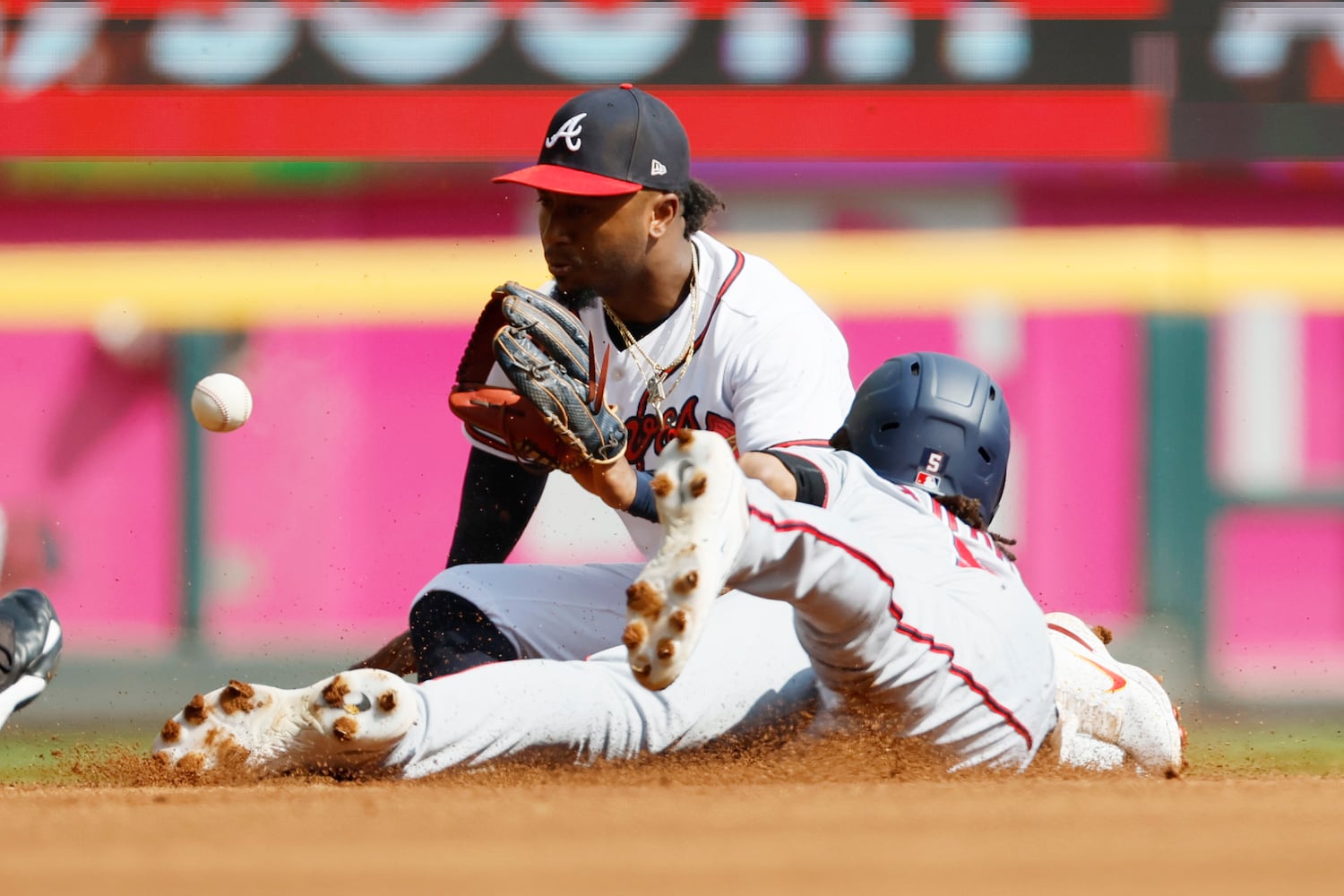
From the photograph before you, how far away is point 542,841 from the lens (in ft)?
7.68

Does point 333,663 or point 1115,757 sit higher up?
point 1115,757

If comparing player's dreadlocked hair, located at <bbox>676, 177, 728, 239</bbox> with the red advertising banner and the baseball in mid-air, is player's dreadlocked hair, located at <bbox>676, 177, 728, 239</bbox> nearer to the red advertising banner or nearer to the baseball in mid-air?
the baseball in mid-air

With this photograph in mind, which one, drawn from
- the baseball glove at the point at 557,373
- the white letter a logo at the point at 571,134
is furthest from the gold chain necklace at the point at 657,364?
the baseball glove at the point at 557,373

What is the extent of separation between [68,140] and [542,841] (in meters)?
4.36

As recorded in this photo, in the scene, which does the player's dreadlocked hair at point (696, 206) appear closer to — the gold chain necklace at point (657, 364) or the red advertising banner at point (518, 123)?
the gold chain necklace at point (657, 364)

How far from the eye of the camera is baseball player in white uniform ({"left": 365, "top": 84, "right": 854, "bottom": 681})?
3.52 m

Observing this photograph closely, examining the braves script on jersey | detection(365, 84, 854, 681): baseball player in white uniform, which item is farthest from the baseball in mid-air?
the braves script on jersey

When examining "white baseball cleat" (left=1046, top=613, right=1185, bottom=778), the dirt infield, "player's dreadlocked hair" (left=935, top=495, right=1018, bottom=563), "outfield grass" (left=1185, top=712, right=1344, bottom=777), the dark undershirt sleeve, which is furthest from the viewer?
"outfield grass" (left=1185, top=712, right=1344, bottom=777)

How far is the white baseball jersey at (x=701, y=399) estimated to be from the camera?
138 inches

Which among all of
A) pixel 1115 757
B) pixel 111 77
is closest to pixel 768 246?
pixel 111 77

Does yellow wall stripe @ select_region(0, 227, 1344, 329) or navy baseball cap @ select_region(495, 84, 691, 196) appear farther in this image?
yellow wall stripe @ select_region(0, 227, 1344, 329)

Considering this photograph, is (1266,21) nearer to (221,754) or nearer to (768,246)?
(768,246)

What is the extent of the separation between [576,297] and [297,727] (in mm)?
1311

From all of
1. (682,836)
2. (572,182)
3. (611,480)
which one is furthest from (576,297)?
(682,836)
